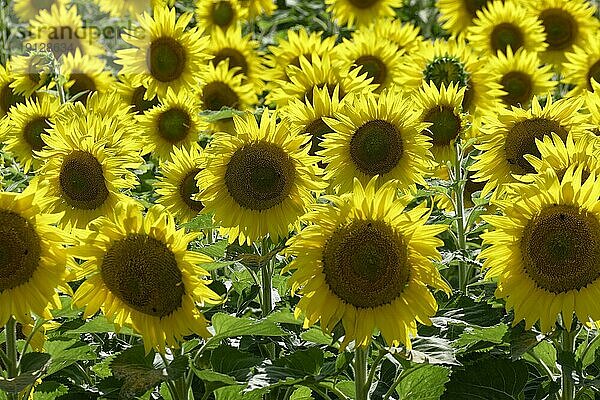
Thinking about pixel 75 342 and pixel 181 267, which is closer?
pixel 181 267

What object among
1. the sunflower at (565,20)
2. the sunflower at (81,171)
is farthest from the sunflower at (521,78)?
the sunflower at (81,171)

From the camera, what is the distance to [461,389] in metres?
2.46

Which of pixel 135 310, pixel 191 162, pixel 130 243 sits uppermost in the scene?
pixel 191 162

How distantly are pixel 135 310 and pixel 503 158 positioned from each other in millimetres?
1170

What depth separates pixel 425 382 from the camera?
251 centimetres

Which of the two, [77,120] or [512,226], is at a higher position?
[77,120]

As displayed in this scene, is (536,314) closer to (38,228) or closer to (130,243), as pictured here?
(130,243)

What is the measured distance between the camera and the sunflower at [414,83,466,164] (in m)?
3.28

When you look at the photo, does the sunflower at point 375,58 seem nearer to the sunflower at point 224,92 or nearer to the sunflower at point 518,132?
the sunflower at point 224,92

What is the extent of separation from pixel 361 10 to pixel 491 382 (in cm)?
405

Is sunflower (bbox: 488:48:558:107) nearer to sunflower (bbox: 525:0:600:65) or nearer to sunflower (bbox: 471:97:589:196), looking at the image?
sunflower (bbox: 525:0:600:65)

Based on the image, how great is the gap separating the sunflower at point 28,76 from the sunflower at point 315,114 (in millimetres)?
1246

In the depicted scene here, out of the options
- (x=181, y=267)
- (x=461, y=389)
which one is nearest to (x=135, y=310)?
(x=181, y=267)

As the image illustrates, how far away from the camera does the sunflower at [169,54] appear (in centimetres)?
427
